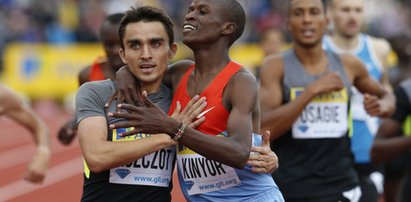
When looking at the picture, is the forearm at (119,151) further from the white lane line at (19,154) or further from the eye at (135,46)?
the white lane line at (19,154)

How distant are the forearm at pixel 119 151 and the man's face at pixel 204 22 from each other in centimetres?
53

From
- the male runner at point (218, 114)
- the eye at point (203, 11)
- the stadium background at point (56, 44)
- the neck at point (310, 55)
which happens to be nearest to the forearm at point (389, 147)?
the neck at point (310, 55)

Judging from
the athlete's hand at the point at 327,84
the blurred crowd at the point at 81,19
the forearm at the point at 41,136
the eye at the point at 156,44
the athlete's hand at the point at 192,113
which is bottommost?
the blurred crowd at the point at 81,19

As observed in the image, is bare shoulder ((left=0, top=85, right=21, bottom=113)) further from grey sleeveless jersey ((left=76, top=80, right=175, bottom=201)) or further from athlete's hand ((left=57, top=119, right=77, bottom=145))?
grey sleeveless jersey ((left=76, top=80, right=175, bottom=201))

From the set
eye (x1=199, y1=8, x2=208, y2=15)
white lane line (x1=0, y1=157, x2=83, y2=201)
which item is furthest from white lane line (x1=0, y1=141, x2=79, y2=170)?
eye (x1=199, y1=8, x2=208, y2=15)

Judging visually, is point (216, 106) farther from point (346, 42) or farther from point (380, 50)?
point (380, 50)

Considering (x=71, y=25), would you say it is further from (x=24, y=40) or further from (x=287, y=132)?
(x=287, y=132)

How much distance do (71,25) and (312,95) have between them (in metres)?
17.7

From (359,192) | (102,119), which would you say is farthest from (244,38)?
(102,119)

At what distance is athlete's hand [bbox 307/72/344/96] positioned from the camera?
5609mm

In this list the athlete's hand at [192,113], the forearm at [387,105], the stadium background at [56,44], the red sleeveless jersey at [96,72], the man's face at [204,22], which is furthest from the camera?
the stadium background at [56,44]

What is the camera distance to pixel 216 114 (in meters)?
4.38

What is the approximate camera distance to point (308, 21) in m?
5.87

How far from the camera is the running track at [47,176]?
10.9 metres
